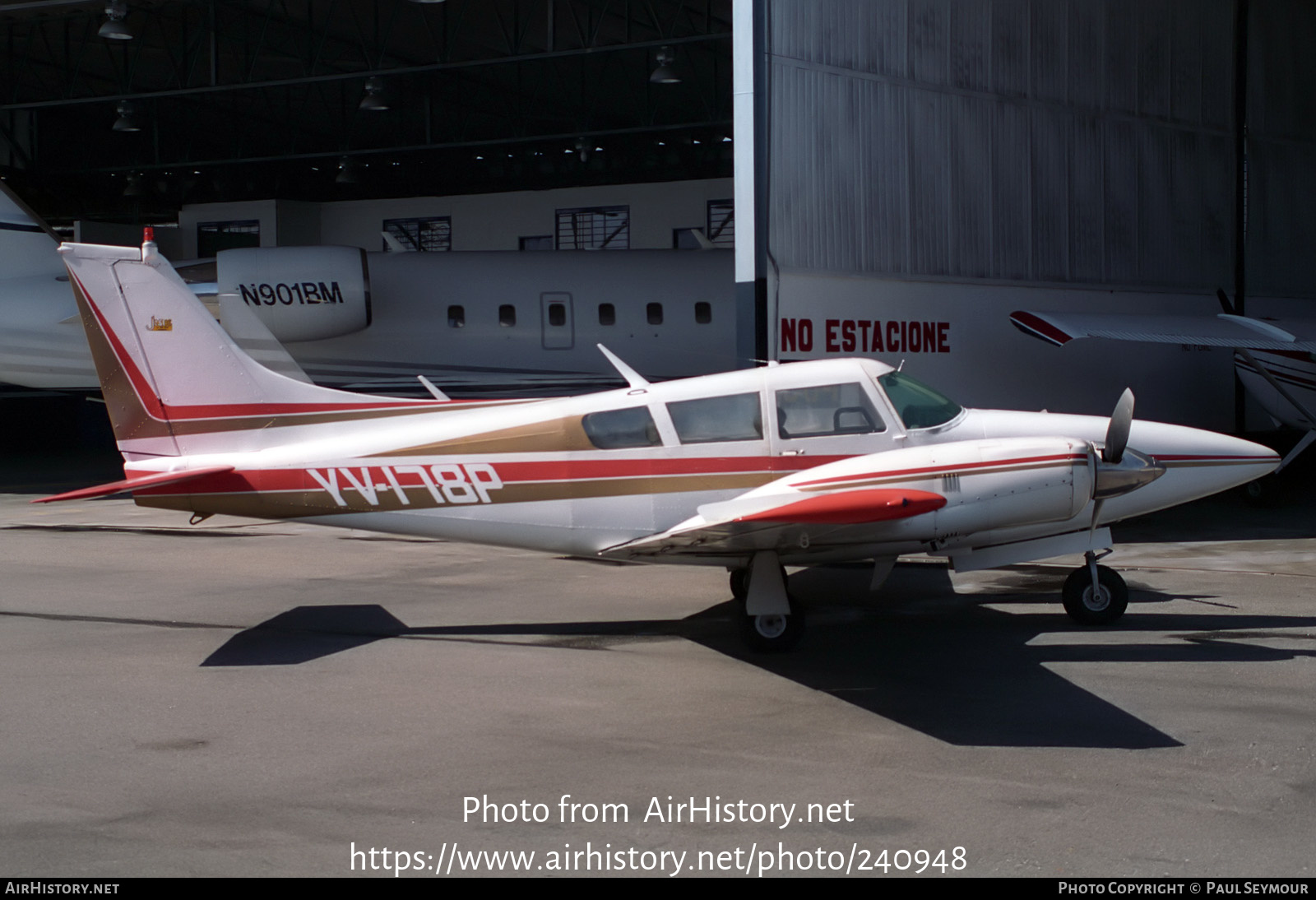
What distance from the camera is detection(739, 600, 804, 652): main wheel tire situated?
9.01 meters

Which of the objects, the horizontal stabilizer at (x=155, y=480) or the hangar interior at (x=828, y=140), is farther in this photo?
the hangar interior at (x=828, y=140)

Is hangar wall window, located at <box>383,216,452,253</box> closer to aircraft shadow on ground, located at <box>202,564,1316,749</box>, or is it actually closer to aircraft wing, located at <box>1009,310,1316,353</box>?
aircraft wing, located at <box>1009,310,1316,353</box>

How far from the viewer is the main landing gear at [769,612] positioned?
349 inches

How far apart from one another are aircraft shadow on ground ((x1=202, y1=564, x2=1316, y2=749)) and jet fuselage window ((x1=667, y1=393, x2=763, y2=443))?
1700 millimetres

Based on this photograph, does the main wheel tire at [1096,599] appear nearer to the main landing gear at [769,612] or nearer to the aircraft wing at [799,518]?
the aircraft wing at [799,518]

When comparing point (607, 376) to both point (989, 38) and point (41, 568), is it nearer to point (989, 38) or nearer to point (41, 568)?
point (989, 38)

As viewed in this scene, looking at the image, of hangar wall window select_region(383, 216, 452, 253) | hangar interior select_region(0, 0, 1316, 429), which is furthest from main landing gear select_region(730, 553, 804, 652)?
hangar wall window select_region(383, 216, 452, 253)

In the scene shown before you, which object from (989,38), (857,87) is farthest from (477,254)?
(989,38)

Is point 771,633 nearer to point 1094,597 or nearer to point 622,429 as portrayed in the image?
point 622,429

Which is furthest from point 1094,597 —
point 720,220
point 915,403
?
point 720,220

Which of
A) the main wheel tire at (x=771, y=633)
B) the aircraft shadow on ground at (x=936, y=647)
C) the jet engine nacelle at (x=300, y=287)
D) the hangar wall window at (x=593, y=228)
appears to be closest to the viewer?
the aircraft shadow on ground at (x=936, y=647)

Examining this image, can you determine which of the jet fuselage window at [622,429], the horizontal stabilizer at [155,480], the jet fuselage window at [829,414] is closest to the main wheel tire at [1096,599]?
the jet fuselage window at [829,414]

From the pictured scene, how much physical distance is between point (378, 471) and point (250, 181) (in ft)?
112

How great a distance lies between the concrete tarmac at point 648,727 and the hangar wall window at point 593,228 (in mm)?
26536
